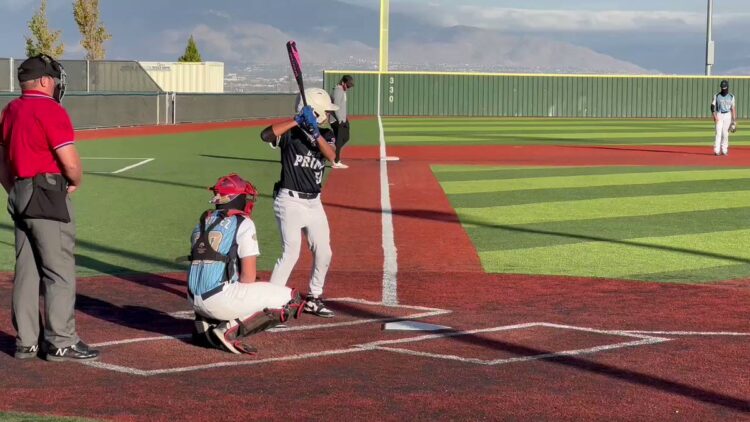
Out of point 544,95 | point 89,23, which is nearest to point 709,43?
point 544,95

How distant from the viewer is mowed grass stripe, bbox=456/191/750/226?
51.9ft

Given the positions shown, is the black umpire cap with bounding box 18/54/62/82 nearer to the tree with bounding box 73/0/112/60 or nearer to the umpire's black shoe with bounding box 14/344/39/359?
the umpire's black shoe with bounding box 14/344/39/359

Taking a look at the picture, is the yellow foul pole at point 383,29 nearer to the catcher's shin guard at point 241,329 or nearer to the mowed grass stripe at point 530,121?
the mowed grass stripe at point 530,121

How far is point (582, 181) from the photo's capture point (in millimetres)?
21281

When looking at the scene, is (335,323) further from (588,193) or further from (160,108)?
(160,108)

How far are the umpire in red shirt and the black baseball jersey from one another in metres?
1.89

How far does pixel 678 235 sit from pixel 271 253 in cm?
498

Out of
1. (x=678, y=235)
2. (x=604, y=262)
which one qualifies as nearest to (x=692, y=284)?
(x=604, y=262)

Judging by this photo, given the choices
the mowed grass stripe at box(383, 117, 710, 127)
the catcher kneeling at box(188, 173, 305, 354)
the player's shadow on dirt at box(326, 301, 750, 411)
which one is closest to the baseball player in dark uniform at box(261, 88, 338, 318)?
the catcher kneeling at box(188, 173, 305, 354)

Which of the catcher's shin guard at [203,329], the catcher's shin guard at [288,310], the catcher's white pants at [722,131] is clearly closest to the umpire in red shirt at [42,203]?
the catcher's shin guard at [203,329]

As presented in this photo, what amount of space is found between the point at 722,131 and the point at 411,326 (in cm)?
2139

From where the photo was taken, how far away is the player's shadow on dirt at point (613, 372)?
6.49 m

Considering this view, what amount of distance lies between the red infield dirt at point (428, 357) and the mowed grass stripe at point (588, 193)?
6182 mm

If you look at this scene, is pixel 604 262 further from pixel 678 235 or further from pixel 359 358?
pixel 359 358
